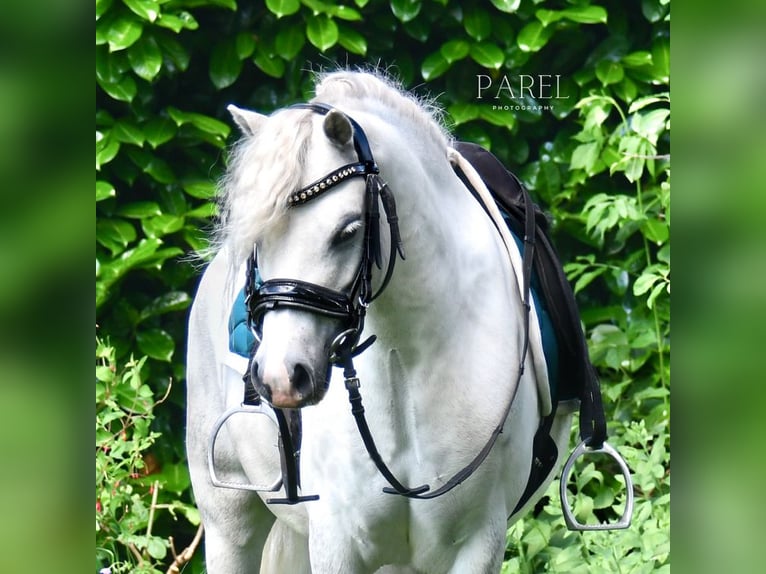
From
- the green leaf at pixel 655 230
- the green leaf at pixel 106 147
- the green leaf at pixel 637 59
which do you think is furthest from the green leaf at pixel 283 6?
the green leaf at pixel 655 230

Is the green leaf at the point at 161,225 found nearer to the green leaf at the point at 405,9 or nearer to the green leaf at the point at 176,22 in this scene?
the green leaf at the point at 176,22

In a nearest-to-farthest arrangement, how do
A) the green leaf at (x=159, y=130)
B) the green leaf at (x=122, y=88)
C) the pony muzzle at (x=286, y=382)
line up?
the pony muzzle at (x=286, y=382) → the green leaf at (x=122, y=88) → the green leaf at (x=159, y=130)

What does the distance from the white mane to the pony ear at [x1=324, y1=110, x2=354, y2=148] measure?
3 cm

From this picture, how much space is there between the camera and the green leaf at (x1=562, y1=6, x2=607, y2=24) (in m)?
3.50

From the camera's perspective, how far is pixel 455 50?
356 cm

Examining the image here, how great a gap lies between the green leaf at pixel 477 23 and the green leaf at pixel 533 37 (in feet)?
0.38

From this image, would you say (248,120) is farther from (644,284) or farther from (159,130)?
(159,130)

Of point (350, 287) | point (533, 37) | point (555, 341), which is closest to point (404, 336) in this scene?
point (350, 287)

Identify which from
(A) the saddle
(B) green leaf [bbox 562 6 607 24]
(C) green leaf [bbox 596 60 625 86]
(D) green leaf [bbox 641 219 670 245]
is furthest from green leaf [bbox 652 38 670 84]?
(A) the saddle

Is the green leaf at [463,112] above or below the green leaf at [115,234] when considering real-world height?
above

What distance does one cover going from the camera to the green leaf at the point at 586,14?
138 inches

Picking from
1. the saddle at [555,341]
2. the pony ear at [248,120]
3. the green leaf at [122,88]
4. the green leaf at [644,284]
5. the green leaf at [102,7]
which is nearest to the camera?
the pony ear at [248,120]

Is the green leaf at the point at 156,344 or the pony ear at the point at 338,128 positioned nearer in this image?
the pony ear at the point at 338,128
